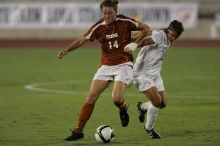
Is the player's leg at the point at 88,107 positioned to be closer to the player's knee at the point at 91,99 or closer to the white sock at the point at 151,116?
the player's knee at the point at 91,99

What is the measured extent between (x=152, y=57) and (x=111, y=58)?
29.6 inches

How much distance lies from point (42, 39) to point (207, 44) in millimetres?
8847

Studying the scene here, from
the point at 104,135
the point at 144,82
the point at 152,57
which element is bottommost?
the point at 104,135

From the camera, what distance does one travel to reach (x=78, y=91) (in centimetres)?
1906

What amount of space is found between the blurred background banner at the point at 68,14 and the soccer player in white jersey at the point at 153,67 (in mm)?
25798

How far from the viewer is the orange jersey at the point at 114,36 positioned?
11094mm

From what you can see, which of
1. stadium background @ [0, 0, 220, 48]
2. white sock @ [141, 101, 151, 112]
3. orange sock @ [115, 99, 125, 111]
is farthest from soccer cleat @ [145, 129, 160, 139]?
stadium background @ [0, 0, 220, 48]

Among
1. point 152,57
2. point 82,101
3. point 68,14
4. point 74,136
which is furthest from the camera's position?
point 68,14

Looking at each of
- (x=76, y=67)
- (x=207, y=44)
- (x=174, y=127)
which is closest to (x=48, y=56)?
(x=76, y=67)

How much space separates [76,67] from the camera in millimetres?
26281

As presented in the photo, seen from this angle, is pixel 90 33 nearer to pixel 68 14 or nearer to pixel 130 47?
pixel 130 47

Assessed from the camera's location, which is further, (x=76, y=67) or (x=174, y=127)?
(x=76, y=67)

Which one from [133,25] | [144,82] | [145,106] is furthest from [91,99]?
[145,106]

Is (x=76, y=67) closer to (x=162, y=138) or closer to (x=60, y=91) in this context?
(x=60, y=91)
